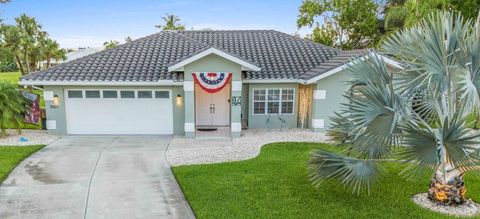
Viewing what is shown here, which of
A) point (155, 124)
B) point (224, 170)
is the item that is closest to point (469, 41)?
point (224, 170)

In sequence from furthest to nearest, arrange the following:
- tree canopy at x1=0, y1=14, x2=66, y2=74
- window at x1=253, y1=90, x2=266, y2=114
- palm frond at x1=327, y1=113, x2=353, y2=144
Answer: tree canopy at x1=0, y1=14, x2=66, y2=74 < window at x1=253, y1=90, x2=266, y2=114 < palm frond at x1=327, y1=113, x2=353, y2=144

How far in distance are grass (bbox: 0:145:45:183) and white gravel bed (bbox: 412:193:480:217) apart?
10025 mm

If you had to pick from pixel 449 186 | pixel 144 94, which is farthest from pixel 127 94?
pixel 449 186

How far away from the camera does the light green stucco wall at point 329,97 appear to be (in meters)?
14.8

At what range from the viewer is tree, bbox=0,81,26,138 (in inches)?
512

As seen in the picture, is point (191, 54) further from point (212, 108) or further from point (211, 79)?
point (212, 108)

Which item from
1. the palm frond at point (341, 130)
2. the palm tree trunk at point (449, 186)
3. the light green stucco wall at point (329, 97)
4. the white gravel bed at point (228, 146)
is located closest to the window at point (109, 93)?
the white gravel bed at point (228, 146)

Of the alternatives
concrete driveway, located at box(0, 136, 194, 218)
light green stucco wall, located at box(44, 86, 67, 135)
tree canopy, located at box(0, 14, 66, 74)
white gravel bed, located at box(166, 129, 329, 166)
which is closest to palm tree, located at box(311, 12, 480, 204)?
concrete driveway, located at box(0, 136, 194, 218)

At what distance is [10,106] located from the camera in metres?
13.1

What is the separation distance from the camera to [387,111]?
6.55 meters

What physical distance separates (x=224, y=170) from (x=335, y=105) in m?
7.25

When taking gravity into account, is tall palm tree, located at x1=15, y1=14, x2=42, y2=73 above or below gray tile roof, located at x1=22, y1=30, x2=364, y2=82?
above

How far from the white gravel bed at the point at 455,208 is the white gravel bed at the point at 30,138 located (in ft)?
41.0

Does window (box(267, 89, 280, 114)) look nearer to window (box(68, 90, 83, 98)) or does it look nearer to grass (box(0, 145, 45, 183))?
window (box(68, 90, 83, 98))
